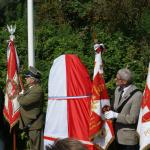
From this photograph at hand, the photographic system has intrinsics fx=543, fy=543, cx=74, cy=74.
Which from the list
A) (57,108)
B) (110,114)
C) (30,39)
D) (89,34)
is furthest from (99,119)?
(89,34)

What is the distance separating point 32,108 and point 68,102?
1.07 metres

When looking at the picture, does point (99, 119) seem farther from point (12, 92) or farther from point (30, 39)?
point (30, 39)

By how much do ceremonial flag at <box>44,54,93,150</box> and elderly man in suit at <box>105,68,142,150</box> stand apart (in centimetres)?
40

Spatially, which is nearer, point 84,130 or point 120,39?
point 84,130

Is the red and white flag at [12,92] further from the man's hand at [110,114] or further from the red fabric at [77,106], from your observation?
the man's hand at [110,114]

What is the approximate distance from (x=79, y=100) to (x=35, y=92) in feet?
3.32

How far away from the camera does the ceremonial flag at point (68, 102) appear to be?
6.64m

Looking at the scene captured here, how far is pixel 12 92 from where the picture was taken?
8.19 m

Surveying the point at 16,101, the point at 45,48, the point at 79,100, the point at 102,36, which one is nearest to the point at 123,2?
the point at 102,36

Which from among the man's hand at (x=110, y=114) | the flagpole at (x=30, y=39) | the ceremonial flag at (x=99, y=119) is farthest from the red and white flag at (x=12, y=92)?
the man's hand at (x=110, y=114)

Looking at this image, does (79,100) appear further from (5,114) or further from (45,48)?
(45,48)

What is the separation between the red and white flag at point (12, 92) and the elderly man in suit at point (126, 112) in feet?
6.77

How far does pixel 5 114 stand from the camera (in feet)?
26.7

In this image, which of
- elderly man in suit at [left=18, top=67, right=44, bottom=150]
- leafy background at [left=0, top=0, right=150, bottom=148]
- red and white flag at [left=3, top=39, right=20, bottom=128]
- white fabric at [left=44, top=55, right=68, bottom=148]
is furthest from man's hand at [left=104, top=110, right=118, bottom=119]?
leafy background at [left=0, top=0, right=150, bottom=148]
